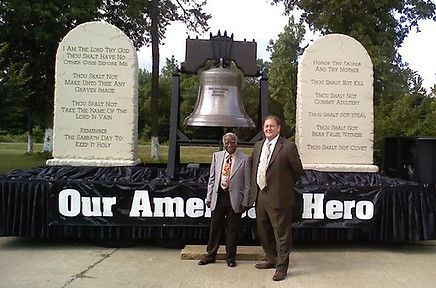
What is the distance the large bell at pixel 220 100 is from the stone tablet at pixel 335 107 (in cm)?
103

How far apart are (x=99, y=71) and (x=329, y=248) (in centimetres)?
414

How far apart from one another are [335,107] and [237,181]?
2.76 metres

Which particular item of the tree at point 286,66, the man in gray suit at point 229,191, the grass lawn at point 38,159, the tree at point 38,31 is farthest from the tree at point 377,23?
the man in gray suit at point 229,191

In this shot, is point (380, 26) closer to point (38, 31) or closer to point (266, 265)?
point (38, 31)

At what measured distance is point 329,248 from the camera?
7.17 metres

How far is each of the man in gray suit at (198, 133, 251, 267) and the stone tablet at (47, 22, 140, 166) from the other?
2.24 m

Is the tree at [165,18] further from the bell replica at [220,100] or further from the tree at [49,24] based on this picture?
the bell replica at [220,100]

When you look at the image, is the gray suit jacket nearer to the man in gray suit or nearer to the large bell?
the man in gray suit

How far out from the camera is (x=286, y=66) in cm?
3275

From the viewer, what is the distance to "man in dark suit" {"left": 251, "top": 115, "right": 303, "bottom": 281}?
555 cm

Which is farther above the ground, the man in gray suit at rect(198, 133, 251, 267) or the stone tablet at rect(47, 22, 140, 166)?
the stone tablet at rect(47, 22, 140, 166)

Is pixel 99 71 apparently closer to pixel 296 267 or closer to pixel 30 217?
pixel 30 217

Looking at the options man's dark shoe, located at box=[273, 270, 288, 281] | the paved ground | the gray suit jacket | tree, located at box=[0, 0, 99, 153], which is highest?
tree, located at box=[0, 0, 99, 153]

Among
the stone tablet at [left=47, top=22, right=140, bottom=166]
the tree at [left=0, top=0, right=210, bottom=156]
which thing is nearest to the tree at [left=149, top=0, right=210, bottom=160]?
the tree at [left=0, top=0, right=210, bottom=156]
